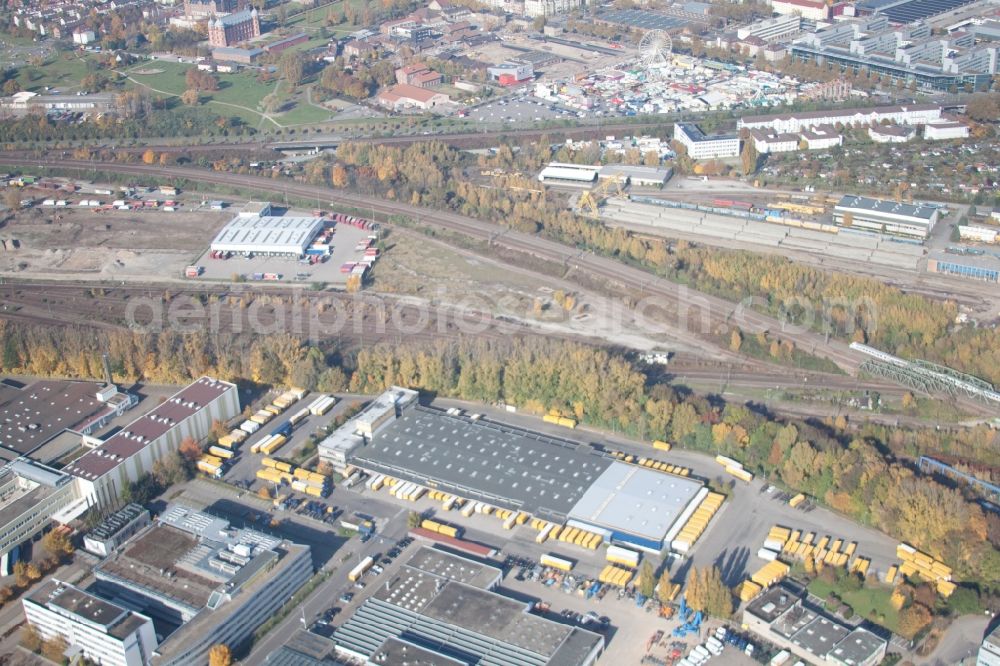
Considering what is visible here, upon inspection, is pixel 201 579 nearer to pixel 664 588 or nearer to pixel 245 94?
pixel 664 588

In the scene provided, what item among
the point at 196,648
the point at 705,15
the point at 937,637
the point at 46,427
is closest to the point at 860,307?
the point at 937,637

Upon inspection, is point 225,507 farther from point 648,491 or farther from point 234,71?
point 234,71

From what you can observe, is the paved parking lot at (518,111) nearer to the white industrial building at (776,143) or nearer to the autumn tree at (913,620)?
the white industrial building at (776,143)

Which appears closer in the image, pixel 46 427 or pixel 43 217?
pixel 46 427

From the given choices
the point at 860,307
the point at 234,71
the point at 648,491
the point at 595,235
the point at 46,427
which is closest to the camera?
the point at 648,491

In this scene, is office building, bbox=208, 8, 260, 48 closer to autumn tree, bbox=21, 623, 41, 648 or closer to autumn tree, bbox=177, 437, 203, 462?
autumn tree, bbox=177, 437, 203, 462

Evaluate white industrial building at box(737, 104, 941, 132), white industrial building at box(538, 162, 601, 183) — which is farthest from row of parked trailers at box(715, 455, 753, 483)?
white industrial building at box(737, 104, 941, 132)

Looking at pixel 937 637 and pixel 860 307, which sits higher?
pixel 860 307
